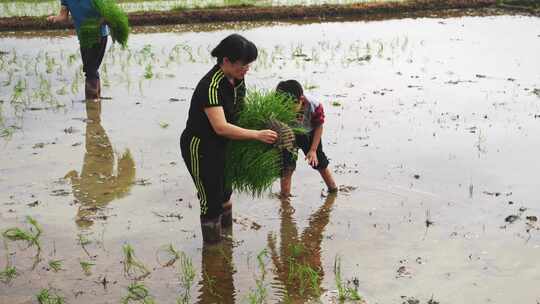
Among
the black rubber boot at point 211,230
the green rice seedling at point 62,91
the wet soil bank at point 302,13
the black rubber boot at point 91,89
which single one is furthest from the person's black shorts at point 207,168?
the wet soil bank at point 302,13

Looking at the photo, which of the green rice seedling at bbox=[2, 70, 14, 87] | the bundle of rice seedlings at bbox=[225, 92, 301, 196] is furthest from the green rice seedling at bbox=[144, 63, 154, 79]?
the bundle of rice seedlings at bbox=[225, 92, 301, 196]

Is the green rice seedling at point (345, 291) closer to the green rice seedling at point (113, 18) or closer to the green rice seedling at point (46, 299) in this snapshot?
the green rice seedling at point (46, 299)

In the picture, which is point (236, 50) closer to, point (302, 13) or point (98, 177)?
point (98, 177)

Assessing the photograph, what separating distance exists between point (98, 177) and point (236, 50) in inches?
89.3

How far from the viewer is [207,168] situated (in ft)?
12.3

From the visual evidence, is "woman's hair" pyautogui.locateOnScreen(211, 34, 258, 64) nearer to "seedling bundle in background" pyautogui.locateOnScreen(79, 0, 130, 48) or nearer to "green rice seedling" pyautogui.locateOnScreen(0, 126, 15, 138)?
"green rice seedling" pyautogui.locateOnScreen(0, 126, 15, 138)

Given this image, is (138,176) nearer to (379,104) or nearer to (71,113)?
(71,113)

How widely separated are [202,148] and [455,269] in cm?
148

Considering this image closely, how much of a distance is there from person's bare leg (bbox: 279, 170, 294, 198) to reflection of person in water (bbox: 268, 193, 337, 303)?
A: 7 cm

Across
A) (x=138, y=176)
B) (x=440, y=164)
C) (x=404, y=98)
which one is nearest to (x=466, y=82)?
(x=404, y=98)

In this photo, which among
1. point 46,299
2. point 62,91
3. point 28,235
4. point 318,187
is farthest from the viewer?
point 62,91

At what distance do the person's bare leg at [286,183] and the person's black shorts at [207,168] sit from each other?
2.94ft

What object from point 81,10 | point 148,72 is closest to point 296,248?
point 81,10

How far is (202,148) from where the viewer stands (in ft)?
12.2
